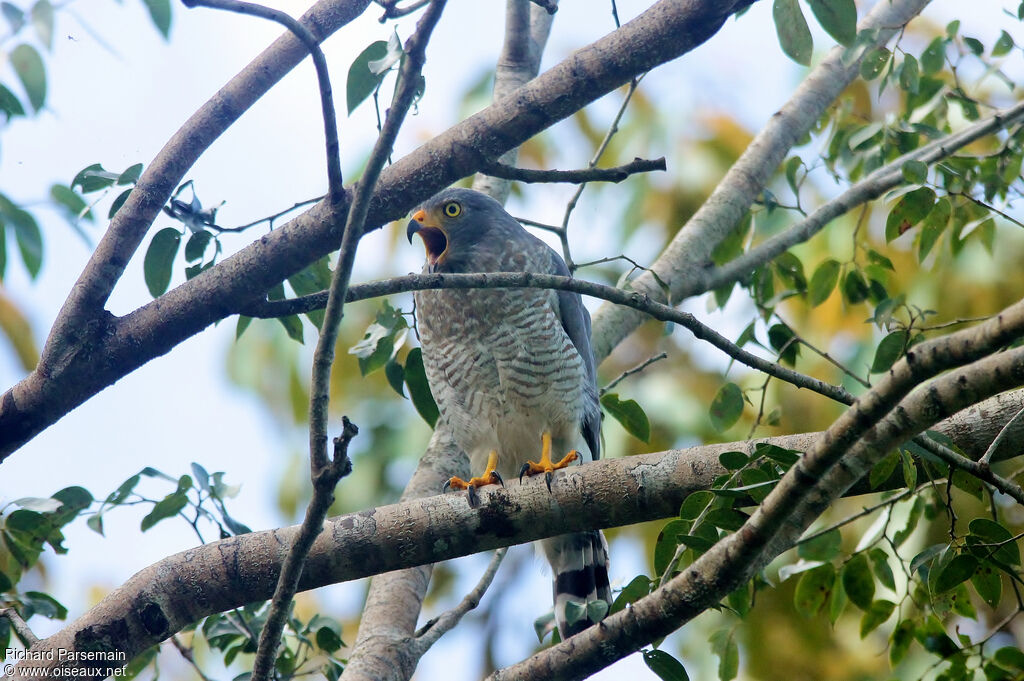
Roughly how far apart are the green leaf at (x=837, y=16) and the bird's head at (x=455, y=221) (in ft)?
6.88

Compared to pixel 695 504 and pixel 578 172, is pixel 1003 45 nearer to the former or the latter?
pixel 578 172

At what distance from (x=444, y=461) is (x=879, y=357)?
193cm

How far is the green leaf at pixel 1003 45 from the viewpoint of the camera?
3023 millimetres

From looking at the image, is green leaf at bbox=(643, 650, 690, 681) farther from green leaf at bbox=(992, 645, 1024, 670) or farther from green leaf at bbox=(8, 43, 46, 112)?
green leaf at bbox=(8, 43, 46, 112)

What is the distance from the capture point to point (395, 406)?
10219mm

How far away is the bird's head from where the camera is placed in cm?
407

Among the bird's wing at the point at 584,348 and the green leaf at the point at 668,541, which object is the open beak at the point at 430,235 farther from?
the green leaf at the point at 668,541

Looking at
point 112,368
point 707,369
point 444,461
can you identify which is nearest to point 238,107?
point 112,368

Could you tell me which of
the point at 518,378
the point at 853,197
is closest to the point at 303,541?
the point at 518,378

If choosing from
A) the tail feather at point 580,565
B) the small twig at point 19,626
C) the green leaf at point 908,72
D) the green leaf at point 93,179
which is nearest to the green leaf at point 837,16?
the green leaf at point 908,72

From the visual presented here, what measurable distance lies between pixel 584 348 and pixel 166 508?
1.85 metres

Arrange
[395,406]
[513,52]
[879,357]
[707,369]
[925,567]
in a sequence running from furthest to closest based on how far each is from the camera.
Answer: [395,406], [707,369], [513,52], [879,357], [925,567]

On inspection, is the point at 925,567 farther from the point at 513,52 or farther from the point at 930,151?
the point at 513,52

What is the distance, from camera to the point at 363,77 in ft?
8.05
